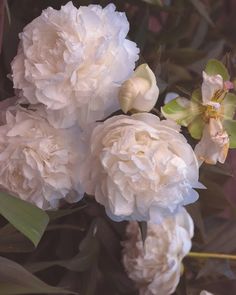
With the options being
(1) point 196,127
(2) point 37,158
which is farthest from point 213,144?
(2) point 37,158

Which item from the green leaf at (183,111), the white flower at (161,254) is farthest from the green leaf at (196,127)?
the white flower at (161,254)

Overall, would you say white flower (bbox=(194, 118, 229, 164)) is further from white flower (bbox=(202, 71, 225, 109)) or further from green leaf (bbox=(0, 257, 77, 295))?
green leaf (bbox=(0, 257, 77, 295))

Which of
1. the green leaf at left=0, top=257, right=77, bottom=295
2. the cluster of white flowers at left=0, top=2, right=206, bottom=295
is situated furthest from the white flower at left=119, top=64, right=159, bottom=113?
the green leaf at left=0, top=257, right=77, bottom=295

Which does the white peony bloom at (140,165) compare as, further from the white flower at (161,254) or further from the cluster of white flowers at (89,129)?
the white flower at (161,254)

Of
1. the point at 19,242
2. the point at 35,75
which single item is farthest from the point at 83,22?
the point at 19,242

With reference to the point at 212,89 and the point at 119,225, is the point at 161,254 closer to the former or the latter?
the point at 119,225
